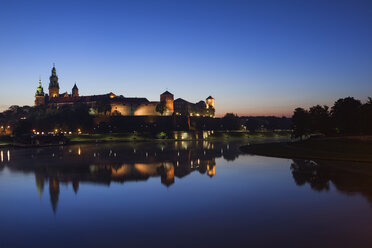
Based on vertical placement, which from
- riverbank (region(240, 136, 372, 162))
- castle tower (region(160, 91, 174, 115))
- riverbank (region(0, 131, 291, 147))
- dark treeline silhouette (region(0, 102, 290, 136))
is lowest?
riverbank (region(240, 136, 372, 162))

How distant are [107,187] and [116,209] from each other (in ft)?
19.3

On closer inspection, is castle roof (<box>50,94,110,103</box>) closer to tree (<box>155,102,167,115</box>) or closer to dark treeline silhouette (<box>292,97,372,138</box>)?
tree (<box>155,102,167,115</box>)

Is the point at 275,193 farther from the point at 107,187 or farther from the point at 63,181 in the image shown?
the point at 63,181

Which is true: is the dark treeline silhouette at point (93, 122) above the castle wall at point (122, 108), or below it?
below

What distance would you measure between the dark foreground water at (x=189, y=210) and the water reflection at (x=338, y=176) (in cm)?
6

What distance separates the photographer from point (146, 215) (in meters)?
14.0

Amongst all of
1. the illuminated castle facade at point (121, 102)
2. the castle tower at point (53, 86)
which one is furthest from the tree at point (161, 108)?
the castle tower at point (53, 86)

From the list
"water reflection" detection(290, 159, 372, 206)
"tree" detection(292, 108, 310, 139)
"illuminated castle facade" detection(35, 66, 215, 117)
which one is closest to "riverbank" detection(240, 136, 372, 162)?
"water reflection" detection(290, 159, 372, 206)

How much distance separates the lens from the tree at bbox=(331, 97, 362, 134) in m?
56.0

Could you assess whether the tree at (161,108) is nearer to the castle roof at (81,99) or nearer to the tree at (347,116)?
the castle roof at (81,99)

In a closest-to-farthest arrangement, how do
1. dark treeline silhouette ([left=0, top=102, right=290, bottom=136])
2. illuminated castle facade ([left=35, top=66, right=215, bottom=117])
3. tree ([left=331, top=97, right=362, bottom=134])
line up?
1. tree ([left=331, top=97, right=362, bottom=134])
2. dark treeline silhouette ([left=0, top=102, right=290, bottom=136])
3. illuminated castle facade ([left=35, top=66, right=215, bottom=117])

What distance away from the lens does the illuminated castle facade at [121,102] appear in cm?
14938

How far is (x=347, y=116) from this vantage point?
57.6 meters

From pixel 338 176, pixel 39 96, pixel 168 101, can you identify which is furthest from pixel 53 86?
pixel 338 176
